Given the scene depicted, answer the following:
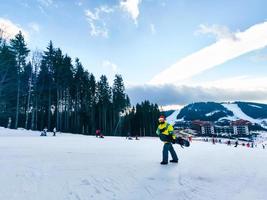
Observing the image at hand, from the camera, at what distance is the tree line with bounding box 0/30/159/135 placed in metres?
40.0

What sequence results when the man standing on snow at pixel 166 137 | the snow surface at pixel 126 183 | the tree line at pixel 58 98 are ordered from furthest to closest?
1. the tree line at pixel 58 98
2. the man standing on snow at pixel 166 137
3. the snow surface at pixel 126 183

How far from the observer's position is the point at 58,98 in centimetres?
4897

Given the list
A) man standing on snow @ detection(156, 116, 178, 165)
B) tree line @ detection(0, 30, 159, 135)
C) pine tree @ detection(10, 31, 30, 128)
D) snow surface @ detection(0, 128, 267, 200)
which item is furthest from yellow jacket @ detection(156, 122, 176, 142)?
pine tree @ detection(10, 31, 30, 128)

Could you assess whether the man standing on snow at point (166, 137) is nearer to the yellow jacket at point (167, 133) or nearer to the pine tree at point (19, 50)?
the yellow jacket at point (167, 133)

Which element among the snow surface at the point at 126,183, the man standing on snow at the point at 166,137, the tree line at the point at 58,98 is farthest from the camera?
the tree line at the point at 58,98

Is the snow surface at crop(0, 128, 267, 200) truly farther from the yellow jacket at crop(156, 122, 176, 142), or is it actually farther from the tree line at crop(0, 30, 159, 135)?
the tree line at crop(0, 30, 159, 135)

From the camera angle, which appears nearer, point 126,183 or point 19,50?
point 126,183

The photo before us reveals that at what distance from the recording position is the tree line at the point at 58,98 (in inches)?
1575

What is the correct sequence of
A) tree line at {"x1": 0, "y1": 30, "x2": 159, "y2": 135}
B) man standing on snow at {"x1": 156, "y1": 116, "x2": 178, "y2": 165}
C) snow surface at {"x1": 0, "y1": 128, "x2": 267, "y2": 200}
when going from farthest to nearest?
1. tree line at {"x1": 0, "y1": 30, "x2": 159, "y2": 135}
2. man standing on snow at {"x1": 156, "y1": 116, "x2": 178, "y2": 165}
3. snow surface at {"x1": 0, "y1": 128, "x2": 267, "y2": 200}

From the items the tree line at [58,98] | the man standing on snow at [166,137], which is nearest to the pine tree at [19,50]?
the tree line at [58,98]

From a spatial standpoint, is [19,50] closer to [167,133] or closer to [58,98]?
[58,98]

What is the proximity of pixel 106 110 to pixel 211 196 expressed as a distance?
65407mm

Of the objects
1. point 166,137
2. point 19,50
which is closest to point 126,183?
point 166,137

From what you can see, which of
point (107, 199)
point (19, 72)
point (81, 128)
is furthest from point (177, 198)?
point (81, 128)
